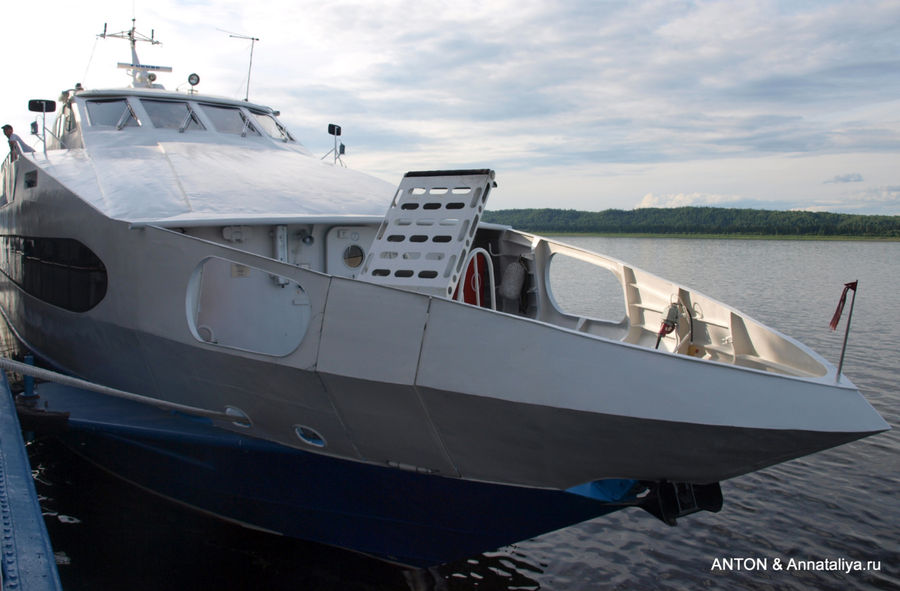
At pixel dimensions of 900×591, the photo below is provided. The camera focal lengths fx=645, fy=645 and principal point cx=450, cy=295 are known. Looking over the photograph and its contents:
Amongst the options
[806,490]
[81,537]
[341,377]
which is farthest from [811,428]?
[81,537]

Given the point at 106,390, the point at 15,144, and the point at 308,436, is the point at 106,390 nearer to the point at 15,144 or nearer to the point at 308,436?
the point at 308,436

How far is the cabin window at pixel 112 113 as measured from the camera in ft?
25.4

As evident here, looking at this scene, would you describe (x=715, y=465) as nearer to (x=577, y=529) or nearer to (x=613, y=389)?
(x=613, y=389)

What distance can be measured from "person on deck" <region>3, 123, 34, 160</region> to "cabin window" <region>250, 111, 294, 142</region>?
2.74 m

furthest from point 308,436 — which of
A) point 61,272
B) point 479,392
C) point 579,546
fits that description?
point 579,546

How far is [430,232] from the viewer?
4750 mm

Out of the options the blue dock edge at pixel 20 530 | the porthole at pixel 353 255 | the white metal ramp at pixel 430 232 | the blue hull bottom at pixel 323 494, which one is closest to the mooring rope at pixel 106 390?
the blue hull bottom at pixel 323 494

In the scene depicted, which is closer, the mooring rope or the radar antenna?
the mooring rope

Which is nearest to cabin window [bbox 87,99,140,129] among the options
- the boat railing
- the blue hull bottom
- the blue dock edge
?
the blue hull bottom

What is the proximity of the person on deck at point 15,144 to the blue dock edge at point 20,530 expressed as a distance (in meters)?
4.56

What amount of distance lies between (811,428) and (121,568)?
5625 millimetres

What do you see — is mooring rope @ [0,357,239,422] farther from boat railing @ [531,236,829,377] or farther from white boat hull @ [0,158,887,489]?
boat railing @ [531,236,829,377]

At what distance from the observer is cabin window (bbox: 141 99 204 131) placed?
25.7 ft

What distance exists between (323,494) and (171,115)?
17.8 feet
